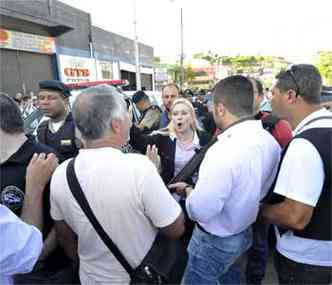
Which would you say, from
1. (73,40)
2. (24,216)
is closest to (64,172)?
(24,216)

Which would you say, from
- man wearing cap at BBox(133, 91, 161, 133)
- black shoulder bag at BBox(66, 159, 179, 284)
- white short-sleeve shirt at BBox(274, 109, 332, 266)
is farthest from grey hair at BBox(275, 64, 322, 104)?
man wearing cap at BBox(133, 91, 161, 133)

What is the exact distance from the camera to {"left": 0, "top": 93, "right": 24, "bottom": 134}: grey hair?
1.91 metres

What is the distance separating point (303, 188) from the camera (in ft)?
6.03

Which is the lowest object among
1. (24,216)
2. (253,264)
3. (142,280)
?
(253,264)

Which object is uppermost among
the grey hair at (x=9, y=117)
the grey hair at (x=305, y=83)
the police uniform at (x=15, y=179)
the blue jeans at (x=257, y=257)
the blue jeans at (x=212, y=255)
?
the grey hair at (x=305, y=83)

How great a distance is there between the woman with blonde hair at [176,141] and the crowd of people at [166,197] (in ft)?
3.05

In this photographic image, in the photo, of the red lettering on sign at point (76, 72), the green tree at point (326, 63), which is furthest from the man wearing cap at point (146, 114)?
the green tree at point (326, 63)

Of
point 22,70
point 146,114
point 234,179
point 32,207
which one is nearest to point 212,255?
point 234,179

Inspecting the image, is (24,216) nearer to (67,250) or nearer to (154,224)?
(67,250)

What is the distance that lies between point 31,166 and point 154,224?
74 centimetres

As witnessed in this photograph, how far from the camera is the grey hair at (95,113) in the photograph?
1.78 meters

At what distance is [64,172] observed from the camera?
182 centimetres

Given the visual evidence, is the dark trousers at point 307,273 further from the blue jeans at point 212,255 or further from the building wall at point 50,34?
the building wall at point 50,34

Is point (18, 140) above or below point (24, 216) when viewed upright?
above
